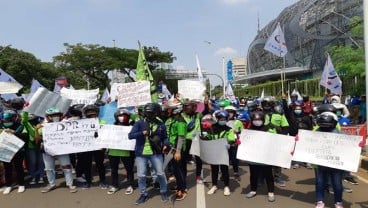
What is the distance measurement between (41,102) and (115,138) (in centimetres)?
176

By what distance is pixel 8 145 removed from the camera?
8.35 m

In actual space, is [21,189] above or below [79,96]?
below

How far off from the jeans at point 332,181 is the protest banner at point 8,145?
537 cm

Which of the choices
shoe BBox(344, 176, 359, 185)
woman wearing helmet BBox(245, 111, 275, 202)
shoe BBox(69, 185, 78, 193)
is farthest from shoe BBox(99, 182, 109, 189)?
shoe BBox(344, 176, 359, 185)

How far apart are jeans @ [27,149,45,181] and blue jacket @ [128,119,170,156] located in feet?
9.06

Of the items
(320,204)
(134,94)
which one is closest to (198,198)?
(320,204)

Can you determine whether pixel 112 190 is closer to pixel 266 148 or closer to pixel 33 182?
pixel 33 182

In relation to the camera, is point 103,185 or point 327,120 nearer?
point 327,120

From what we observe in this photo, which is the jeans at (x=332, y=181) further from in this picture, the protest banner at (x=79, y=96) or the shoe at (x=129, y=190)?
the protest banner at (x=79, y=96)

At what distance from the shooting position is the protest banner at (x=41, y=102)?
8.55 metres

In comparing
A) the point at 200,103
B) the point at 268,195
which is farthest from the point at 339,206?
the point at 200,103

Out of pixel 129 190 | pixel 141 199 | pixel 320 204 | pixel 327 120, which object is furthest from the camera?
pixel 129 190

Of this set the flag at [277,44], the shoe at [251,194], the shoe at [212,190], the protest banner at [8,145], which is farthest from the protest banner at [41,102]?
the flag at [277,44]

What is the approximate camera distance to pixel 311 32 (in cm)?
7438
